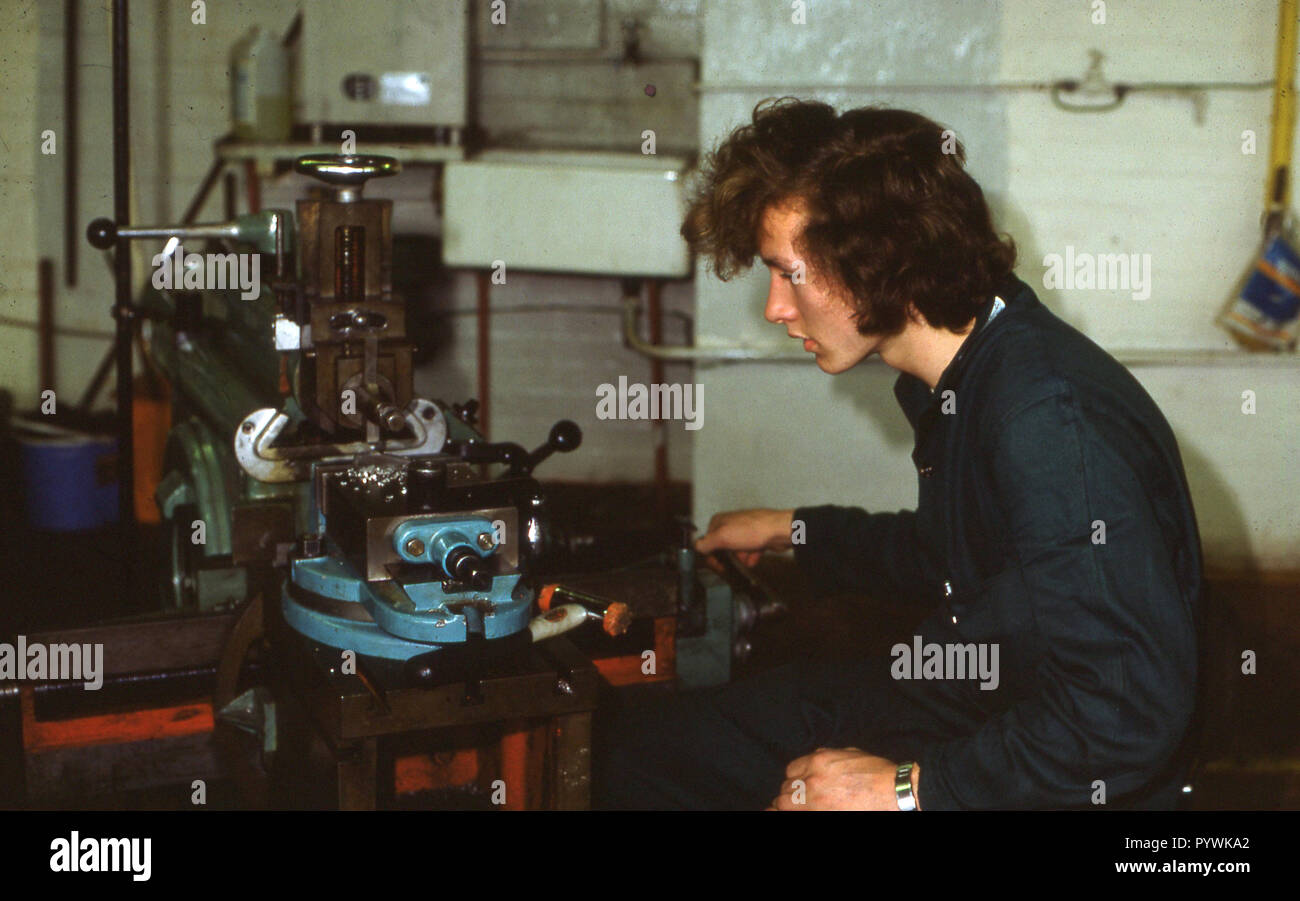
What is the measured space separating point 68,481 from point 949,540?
2819 millimetres

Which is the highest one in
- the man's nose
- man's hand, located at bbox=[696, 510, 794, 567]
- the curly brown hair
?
the curly brown hair

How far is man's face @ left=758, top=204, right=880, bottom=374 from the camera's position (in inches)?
57.4

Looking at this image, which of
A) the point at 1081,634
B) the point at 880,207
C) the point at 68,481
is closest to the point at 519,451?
the point at 880,207

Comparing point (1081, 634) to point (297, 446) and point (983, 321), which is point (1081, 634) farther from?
point (297, 446)

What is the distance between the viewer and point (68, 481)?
3.51 metres

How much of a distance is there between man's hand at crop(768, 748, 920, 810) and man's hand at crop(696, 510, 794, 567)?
52 centimetres

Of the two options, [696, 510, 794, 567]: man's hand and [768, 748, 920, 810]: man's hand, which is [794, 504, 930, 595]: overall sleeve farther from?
[768, 748, 920, 810]: man's hand

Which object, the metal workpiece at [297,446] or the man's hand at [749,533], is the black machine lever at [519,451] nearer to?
the metal workpiece at [297,446]

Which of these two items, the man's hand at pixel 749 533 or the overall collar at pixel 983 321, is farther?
the man's hand at pixel 749 533

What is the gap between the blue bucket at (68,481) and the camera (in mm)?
3477

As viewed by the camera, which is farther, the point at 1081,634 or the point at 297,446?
the point at 297,446

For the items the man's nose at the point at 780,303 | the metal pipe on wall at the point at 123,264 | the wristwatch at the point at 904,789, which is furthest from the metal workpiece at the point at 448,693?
the metal pipe on wall at the point at 123,264

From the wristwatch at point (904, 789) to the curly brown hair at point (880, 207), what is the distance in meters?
0.49

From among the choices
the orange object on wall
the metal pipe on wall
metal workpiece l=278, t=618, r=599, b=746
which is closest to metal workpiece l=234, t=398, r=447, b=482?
metal workpiece l=278, t=618, r=599, b=746
